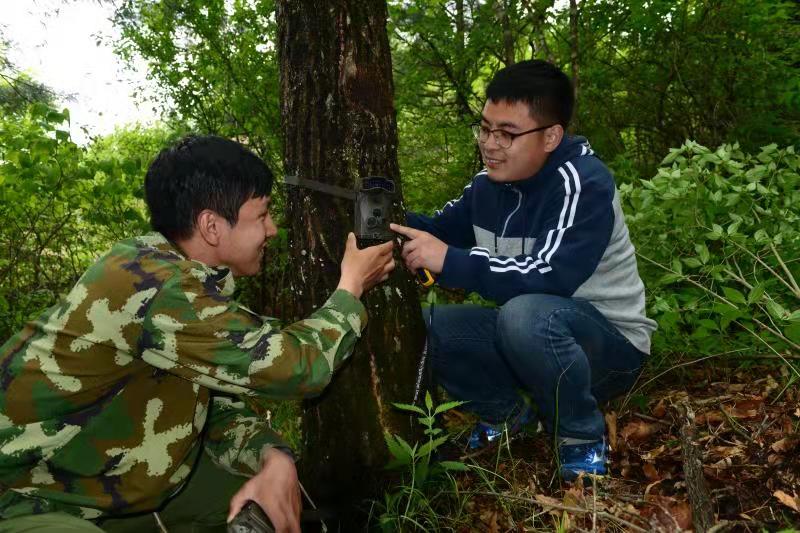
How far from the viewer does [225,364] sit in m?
1.91

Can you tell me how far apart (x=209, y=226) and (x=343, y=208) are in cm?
56

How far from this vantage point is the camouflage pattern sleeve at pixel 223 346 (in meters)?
1.88

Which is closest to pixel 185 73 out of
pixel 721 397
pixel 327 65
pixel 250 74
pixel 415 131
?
pixel 250 74

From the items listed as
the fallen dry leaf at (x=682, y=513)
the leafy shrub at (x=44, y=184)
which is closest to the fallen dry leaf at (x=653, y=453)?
the fallen dry leaf at (x=682, y=513)

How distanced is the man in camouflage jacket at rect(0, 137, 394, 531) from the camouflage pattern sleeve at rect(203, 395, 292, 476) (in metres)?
0.10

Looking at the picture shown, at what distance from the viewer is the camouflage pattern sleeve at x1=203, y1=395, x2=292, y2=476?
92.4 inches

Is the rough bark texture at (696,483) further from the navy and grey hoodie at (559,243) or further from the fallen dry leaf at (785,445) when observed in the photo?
the navy and grey hoodie at (559,243)

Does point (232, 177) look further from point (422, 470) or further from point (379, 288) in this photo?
point (422, 470)

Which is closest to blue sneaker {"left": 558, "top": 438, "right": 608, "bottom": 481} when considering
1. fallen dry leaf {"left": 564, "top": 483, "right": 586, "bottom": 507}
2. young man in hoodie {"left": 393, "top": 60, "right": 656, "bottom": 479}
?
young man in hoodie {"left": 393, "top": 60, "right": 656, "bottom": 479}

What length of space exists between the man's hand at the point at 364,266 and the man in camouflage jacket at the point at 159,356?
0.03 m

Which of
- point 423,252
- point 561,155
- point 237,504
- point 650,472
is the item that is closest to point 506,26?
point 561,155

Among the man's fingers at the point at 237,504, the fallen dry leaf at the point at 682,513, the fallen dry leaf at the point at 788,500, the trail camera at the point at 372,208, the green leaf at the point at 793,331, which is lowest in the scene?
the fallen dry leaf at the point at 682,513

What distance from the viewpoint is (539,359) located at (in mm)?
2510

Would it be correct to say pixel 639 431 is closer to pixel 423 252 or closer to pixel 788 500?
pixel 788 500
